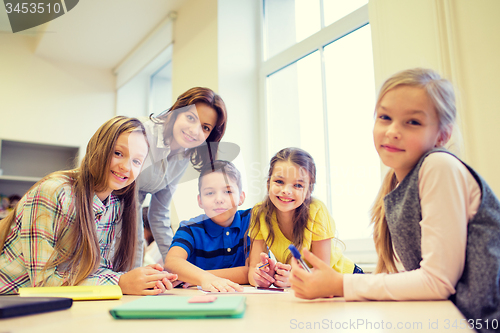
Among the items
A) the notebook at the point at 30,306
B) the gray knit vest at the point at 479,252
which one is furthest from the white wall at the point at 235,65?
the notebook at the point at 30,306

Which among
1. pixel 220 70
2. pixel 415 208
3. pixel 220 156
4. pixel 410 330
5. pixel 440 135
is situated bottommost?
pixel 410 330

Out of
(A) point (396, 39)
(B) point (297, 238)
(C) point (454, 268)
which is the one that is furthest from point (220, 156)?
(C) point (454, 268)

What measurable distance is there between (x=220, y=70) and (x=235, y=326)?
2229 millimetres

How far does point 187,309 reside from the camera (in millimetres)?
446

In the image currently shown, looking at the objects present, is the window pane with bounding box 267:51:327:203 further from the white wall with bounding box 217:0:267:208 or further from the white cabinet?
the white cabinet

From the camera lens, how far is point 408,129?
0.72 meters

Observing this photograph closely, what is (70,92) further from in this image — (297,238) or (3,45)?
(297,238)

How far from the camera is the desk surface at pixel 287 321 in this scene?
0.39 m

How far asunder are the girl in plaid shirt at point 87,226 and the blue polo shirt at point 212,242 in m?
0.21

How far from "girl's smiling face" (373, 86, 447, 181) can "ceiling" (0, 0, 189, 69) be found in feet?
8.53

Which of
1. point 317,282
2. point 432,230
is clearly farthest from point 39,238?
point 432,230

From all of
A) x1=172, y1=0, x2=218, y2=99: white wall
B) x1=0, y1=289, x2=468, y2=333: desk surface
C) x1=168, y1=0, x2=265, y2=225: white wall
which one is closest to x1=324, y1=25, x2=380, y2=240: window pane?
x1=168, y1=0, x2=265, y2=225: white wall

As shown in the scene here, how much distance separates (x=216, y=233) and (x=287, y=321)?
0.93 metres

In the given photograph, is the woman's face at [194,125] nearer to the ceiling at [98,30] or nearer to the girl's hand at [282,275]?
the girl's hand at [282,275]
